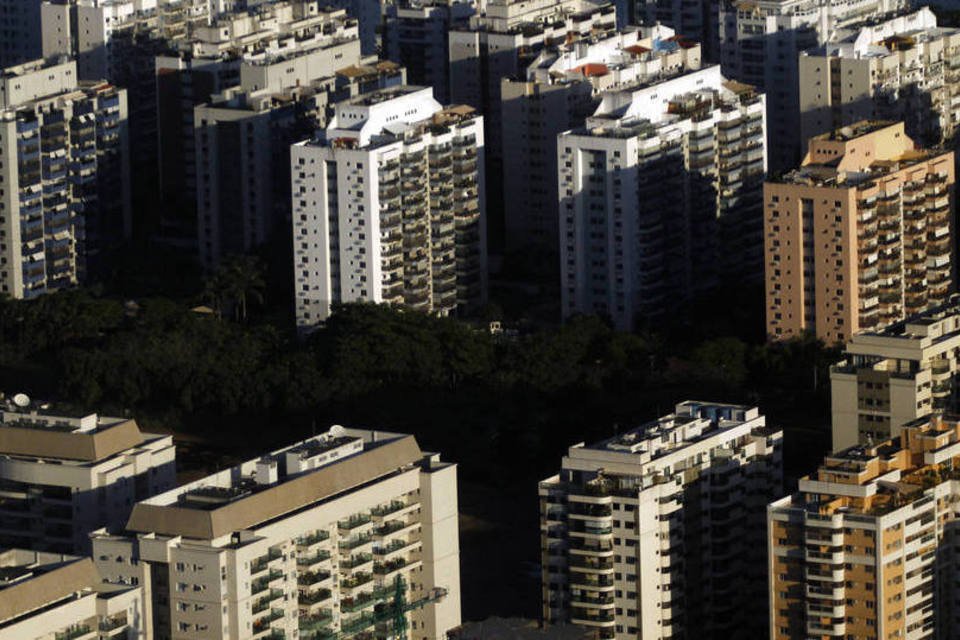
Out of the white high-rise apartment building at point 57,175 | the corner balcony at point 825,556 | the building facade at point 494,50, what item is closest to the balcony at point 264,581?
the corner balcony at point 825,556

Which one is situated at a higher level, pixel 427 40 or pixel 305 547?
pixel 427 40

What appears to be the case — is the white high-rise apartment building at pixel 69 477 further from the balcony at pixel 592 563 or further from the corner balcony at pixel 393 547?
the balcony at pixel 592 563

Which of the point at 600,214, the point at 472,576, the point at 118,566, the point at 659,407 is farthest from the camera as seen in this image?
the point at 600,214

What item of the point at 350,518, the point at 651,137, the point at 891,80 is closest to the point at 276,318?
the point at 651,137

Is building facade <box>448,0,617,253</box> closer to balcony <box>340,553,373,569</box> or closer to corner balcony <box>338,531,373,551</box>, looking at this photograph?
corner balcony <box>338,531,373,551</box>

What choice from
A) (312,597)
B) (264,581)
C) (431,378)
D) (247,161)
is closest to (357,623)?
(312,597)

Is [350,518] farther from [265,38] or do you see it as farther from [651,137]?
[265,38]

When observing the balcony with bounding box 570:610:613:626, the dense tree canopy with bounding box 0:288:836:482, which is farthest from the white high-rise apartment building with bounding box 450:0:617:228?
the balcony with bounding box 570:610:613:626

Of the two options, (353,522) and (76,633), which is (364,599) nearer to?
(353,522)
